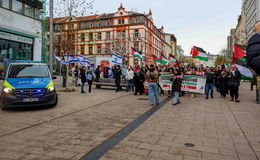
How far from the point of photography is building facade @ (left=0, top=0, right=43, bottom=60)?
746 inches

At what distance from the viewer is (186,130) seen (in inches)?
217

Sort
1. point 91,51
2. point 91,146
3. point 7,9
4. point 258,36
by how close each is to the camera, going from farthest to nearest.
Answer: point 91,51 → point 7,9 → point 91,146 → point 258,36

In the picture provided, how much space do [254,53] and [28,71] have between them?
8.87 metres

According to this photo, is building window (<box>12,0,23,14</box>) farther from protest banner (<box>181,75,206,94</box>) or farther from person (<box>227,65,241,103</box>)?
person (<box>227,65,241,103</box>)

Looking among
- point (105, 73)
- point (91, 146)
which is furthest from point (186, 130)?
point (105, 73)

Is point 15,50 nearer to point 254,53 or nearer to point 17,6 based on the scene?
point 17,6

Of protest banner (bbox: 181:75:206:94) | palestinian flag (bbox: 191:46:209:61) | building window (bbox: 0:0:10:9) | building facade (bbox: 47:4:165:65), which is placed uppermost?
building facade (bbox: 47:4:165:65)

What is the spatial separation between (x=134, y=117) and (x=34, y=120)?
3.23m

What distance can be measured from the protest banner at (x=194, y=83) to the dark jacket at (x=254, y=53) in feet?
38.7

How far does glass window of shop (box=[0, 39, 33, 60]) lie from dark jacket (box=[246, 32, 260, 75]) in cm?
2145

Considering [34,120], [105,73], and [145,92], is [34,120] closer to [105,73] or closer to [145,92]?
[145,92]

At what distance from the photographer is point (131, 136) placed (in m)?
4.96

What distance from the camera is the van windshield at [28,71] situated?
8.43 meters

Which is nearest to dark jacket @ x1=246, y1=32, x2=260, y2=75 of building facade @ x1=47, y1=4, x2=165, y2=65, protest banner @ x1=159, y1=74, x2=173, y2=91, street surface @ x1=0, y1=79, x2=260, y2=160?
street surface @ x1=0, y1=79, x2=260, y2=160
